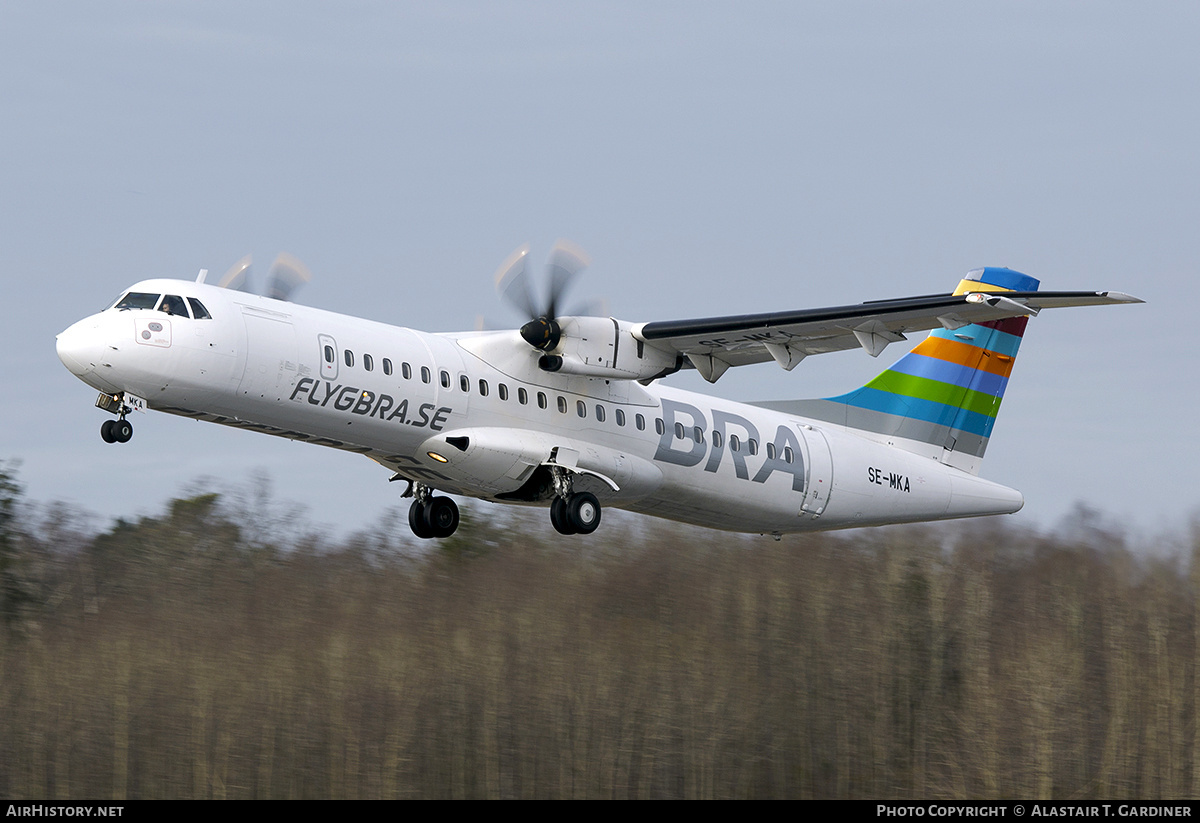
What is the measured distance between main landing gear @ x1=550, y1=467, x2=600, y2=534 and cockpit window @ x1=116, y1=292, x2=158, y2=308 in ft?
15.7

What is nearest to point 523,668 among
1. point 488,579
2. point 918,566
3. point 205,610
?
point 488,579

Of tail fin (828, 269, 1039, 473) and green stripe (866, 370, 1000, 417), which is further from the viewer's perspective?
green stripe (866, 370, 1000, 417)

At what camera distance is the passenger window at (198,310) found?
42.8ft

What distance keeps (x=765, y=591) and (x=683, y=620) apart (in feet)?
6.69

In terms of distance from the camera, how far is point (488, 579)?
26094 mm

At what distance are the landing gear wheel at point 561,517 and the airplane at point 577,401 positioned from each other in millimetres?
16

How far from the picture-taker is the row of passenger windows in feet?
45.8

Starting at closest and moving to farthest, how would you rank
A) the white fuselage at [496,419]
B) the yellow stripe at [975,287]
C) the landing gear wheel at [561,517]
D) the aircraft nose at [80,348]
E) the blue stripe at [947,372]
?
the aircraft nose at [80,348] → the white fuselage at [496,419] → the landing gear wheel at [561,517] → the yellow stripe at [975,287] → the blue stripe at [947,372]

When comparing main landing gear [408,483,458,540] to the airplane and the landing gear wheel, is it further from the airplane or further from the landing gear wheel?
the landing gear wheel

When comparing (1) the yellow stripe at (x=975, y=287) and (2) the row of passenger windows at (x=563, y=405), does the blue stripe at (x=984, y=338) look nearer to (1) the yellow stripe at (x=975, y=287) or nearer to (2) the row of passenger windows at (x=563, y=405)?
(1) the yellow stripe at (x=975, y=287)

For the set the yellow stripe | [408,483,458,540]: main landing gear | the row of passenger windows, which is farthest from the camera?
the yellow stripe

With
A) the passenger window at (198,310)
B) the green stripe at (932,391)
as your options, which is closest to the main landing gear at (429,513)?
the passenger window at (198,310)

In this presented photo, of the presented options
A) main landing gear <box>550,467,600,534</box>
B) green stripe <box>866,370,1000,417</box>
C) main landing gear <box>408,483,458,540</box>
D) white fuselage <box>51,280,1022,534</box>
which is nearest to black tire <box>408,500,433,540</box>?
main landing gear <box>408,483,458,540</box>

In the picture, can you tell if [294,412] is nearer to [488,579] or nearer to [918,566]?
[488,579]
